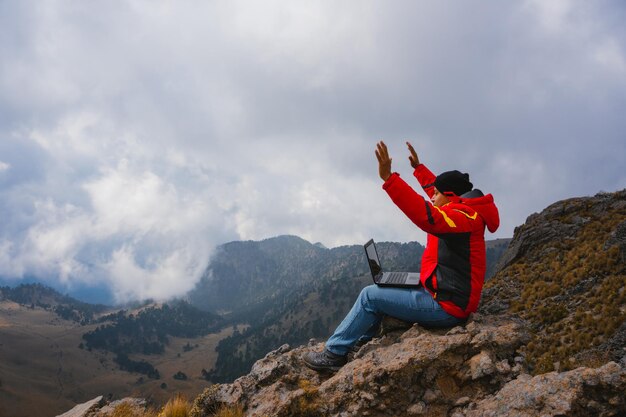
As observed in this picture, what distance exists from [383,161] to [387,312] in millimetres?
2712

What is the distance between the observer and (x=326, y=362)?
616 centimetres

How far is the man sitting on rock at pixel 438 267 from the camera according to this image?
484 centimetres

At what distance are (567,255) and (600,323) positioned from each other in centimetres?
1681

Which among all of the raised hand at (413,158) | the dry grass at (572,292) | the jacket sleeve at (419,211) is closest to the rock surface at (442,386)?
the jacket sleeve at (419,211)

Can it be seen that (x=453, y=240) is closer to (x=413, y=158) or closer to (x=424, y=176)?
(x=424, y=176)

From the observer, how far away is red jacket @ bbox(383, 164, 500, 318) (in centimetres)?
479

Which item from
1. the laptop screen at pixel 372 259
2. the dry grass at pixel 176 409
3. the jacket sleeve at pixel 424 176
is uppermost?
the jacket sleeve at pixel 424 176

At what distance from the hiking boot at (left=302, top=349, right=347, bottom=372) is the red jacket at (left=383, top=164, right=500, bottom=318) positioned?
7.04 feet

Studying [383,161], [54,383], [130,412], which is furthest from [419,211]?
[54,383]

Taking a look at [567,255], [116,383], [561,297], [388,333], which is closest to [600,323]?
[561,297]

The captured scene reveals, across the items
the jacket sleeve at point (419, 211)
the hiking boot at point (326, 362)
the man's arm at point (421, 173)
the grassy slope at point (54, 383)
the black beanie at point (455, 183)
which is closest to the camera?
the jacket sleeve at point (419, 211)

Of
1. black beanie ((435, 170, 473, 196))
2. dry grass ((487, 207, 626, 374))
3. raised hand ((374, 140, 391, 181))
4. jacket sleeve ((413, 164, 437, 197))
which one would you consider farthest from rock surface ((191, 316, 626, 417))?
dry grass ((487, 207, 626, 374))

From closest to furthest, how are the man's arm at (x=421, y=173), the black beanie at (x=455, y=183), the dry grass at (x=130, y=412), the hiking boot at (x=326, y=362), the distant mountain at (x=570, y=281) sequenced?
the black beanie at (x=455, y=183) → the hiking boot at (x=326, y=362) → the dry grass at (x=130, y=412) → the man's arm at (x=421, y=173) → the distant mountain at (x=570, y=281)

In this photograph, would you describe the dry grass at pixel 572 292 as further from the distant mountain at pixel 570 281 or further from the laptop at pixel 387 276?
the laptop at pixel 387 276
